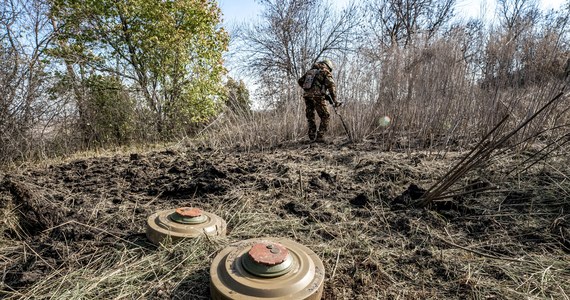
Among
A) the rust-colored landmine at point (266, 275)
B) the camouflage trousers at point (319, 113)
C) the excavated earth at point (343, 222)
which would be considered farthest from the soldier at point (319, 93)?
the rust-colored landmine at point (266, 275)

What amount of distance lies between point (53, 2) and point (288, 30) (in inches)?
400

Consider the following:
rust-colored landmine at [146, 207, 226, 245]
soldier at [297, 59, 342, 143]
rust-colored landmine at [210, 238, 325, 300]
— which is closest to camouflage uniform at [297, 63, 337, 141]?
soldier at [297, 59, 342, 143]

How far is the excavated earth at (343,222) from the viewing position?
133cm

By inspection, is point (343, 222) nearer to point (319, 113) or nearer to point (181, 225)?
point (181, 225)

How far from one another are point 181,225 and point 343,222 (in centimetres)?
100

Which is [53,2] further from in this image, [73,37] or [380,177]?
[380,177]

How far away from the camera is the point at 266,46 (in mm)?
15109

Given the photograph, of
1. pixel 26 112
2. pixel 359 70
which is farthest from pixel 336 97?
pixel 26 112

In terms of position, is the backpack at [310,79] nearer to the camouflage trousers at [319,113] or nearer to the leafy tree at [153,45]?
the camouflage trousers at [319,113]

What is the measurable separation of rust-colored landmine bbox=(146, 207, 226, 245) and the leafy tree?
5.29 metres

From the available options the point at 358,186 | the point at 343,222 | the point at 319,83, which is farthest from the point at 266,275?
the point at 319,83

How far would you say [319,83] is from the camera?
5051mm

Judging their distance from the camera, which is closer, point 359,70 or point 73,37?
point 359,70

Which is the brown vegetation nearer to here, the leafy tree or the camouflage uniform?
the camouflage uniform
